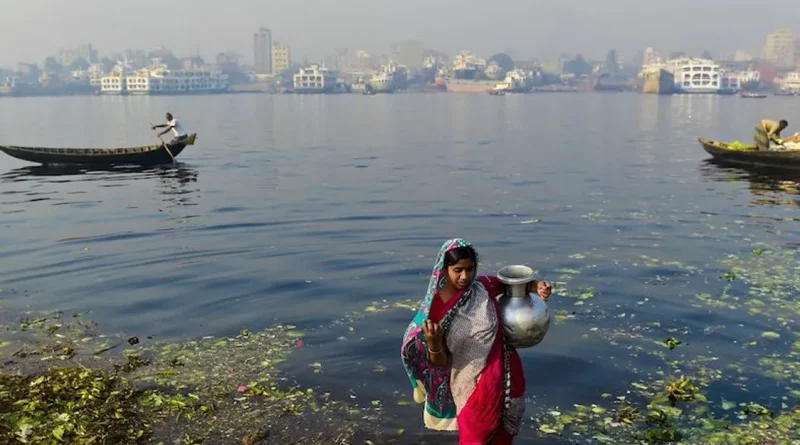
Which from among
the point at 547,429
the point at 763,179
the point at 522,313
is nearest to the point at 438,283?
the point at 522,313

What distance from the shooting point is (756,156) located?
28938mm

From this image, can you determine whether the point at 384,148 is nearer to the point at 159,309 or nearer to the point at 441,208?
the point at 441,208

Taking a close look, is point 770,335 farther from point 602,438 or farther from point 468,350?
point 468,350

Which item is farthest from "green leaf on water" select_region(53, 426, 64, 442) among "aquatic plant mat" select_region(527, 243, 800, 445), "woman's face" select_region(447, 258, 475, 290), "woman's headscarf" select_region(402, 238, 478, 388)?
"aquatic plant mat" select_region(527, 243, 800, 445)

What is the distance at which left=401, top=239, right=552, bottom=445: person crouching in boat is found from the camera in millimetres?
4750

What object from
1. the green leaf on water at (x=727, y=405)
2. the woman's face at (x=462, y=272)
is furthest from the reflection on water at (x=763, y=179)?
the woman's face at (x=462, y=272)

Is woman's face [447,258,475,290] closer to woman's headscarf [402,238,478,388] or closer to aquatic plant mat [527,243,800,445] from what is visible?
woman's headscarf [402,238,478,388]

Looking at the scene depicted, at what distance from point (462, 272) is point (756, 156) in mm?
28832

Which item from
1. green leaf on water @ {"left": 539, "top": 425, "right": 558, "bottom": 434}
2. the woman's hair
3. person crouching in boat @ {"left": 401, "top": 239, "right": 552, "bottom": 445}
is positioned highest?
the woman's hair

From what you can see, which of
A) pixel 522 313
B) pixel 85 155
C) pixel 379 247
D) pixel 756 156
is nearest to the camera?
pixel 522 313

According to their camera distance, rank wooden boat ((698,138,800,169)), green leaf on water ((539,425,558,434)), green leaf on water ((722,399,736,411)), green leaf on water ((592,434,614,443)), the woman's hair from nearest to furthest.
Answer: the woman's hair
green leaf on water ((592,434,614,443))
green leaf on water ((539,425,558,434))
green leaf on water ((722,399,736,411))
wooden boat ((698,138,800,169))

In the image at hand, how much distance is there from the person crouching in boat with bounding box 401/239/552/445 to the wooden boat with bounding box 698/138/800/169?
26849mm

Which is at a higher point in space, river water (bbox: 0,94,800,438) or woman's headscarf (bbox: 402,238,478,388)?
woman's headscarf (bbox: 402,238,478,388)

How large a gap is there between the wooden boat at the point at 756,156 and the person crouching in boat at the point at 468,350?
88.1 ft
